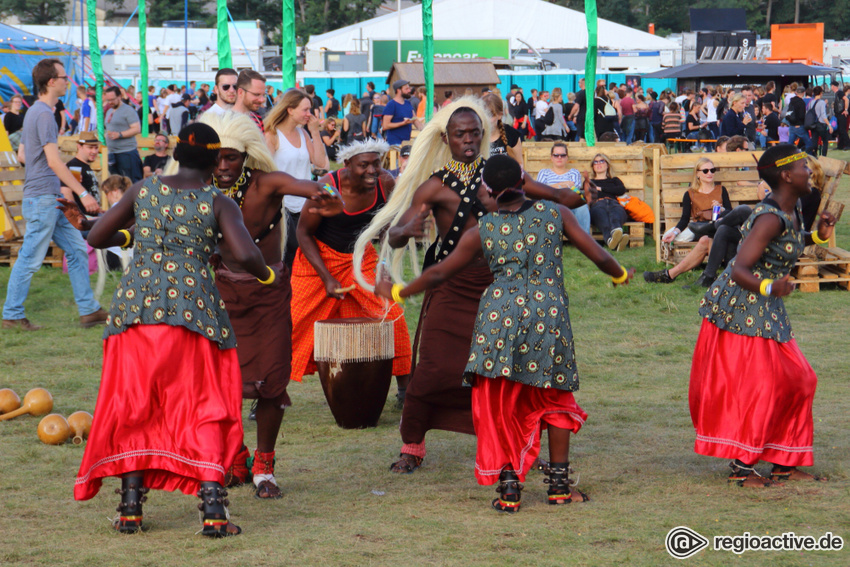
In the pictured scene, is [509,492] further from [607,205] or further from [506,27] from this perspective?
[506,27]

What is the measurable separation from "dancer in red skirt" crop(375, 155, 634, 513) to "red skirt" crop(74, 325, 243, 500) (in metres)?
1.02

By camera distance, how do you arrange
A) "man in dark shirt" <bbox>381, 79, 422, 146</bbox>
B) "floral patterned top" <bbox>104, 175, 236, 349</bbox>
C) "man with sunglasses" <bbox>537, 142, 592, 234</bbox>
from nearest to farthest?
"floral patterned top" <bbox>104, 175, 236, 349</bbox>, "man with sunglasses" <bbox>537, 142, 592, 234</bbox>, "man in dark shirt" <bbox>381, 79, 422, 146</bbox>

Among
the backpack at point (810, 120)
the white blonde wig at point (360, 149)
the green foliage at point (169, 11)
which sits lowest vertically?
the white blonde wig at point (360, 149)

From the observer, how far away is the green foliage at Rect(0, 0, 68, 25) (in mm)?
66000

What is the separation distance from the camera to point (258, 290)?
17.3 feet

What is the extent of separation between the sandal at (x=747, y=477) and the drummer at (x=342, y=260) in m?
2.37

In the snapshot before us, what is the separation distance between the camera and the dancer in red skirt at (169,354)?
4.28 m

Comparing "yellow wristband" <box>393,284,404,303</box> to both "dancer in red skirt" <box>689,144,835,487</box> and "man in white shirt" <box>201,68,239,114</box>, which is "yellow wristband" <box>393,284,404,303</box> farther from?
"man in white shirt" <box>201,68,239,114</box>

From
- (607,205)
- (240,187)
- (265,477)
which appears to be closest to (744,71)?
(607,205)

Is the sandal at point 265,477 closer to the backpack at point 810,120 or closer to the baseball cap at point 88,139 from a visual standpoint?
the baseball cap at point 88,139

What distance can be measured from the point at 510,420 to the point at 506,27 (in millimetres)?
49069

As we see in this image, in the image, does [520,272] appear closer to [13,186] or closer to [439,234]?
[439,234]

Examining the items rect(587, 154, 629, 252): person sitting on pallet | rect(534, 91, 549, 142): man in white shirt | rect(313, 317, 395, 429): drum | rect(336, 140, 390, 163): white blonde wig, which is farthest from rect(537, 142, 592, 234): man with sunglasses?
rect(534, 91, 549, 142): man in white shirt

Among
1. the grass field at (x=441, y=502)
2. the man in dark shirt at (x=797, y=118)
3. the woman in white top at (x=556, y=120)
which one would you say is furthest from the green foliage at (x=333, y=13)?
the grass field at (x=441, y=502)
